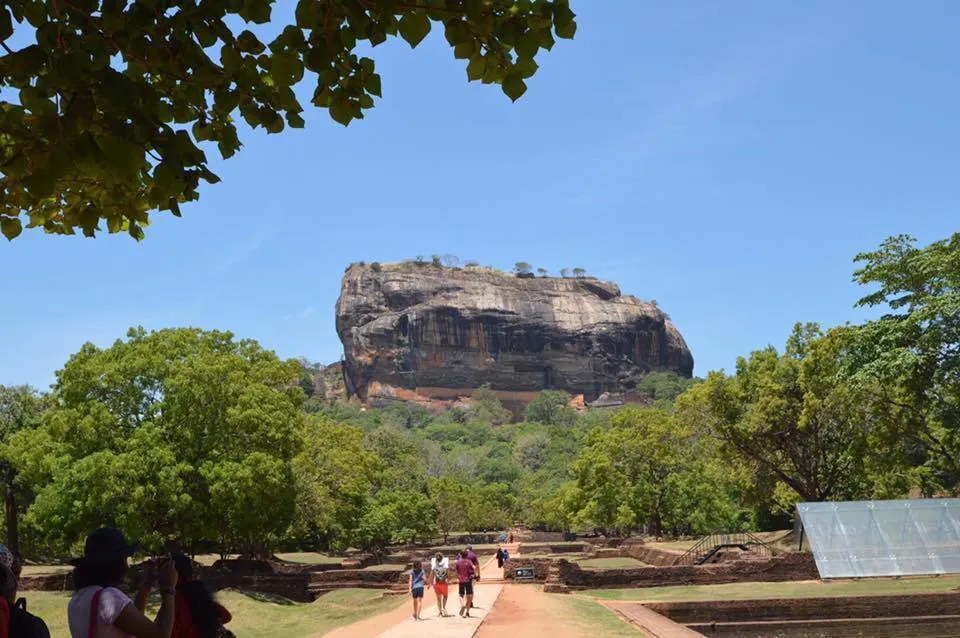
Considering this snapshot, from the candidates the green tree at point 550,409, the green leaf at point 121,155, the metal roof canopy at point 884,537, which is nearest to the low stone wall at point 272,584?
the metal roof canopy at point 884,537

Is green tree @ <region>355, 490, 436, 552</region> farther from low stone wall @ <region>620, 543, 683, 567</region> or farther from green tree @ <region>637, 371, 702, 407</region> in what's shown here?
green tree @ <region>637, 371, 702, 407</region>

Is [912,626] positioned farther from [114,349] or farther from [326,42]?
[114,349]

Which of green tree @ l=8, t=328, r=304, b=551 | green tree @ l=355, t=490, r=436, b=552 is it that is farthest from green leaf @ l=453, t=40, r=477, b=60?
green tree @ l=355, t=490, r=436, b=552

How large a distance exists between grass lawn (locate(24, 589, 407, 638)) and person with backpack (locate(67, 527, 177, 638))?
550 inches

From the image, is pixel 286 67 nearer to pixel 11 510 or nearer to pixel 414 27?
pixel 414 27

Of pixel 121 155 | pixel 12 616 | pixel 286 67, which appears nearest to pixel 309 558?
pixel 12 616

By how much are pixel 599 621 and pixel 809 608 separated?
5.25 m

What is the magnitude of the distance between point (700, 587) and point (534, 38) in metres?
22.8

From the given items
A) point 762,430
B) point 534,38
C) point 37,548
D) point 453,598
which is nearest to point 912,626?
point 453,598

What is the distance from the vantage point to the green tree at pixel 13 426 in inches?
1137

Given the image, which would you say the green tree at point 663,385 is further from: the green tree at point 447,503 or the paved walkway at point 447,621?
the paved walkway at point 447,621

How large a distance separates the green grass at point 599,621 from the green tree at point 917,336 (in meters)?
10.0

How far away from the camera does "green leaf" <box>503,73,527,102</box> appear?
361 centimetres

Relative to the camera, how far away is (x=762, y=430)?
106ft
